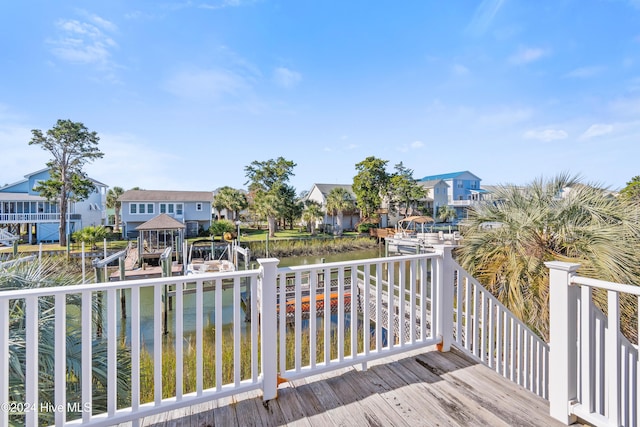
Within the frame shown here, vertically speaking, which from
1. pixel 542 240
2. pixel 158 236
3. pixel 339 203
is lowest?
pixel 158 236

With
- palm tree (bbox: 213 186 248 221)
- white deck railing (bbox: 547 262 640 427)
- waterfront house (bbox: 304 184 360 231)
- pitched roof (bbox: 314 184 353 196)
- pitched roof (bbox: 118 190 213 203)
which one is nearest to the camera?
white deck railing (bbox: 547 262 640 427)

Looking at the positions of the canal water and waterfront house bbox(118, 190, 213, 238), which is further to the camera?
waterfront house bbox(118, 190, 213, 238)

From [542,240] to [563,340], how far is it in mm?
2781

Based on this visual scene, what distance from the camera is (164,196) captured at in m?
23.5

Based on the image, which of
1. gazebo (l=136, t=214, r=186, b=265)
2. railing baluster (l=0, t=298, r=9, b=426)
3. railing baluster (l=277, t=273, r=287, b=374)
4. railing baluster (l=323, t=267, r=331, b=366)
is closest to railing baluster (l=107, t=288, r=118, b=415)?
railing baluster (l=0, t=298, r=9, b=426)

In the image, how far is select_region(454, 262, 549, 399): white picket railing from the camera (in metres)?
2.64

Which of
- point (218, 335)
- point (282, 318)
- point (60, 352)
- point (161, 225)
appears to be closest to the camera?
point (60, 352)

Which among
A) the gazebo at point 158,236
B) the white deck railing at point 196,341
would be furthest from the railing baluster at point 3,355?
the gazebo at point 158,236

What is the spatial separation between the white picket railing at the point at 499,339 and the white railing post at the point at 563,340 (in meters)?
0.78

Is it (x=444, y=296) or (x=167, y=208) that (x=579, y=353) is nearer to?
(x=444, y=296)

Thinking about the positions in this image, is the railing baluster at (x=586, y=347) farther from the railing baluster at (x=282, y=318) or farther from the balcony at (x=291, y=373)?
the railing baluster at (x=282, y=318)

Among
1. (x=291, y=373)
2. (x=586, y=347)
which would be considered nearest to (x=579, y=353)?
(x=586, y=347)

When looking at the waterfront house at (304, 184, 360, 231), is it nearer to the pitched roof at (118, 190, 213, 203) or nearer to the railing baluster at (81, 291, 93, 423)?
the pitched roof at (118, 190, 213, 203)

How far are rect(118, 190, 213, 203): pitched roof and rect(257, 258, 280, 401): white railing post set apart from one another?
79.0 ft
